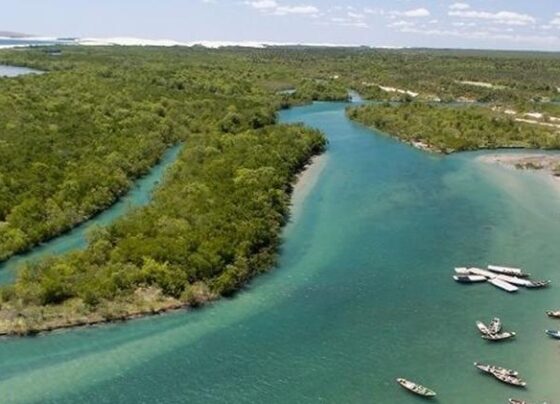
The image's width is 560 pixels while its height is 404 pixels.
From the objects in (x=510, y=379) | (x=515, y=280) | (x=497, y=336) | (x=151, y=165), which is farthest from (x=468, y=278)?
(x=151, y=165)

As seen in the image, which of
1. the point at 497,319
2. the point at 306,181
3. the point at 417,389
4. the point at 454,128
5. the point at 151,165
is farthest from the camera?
the point at 454,128

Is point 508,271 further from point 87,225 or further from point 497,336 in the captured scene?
point 87,225

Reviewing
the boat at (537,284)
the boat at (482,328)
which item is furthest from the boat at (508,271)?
the boat at (482,328)

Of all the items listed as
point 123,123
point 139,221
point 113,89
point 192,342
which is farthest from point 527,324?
point 113,89

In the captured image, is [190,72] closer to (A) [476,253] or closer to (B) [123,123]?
(B) [123,123]

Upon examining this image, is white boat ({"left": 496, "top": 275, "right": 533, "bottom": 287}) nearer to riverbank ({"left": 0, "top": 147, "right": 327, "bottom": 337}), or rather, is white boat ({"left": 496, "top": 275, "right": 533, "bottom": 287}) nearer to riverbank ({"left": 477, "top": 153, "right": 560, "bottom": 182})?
riverbank ({"left": 0, "top": 147, "right": 327, "bottom": 337})

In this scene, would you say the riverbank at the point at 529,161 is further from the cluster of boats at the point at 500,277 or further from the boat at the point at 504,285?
the boat at the point at 504,285
